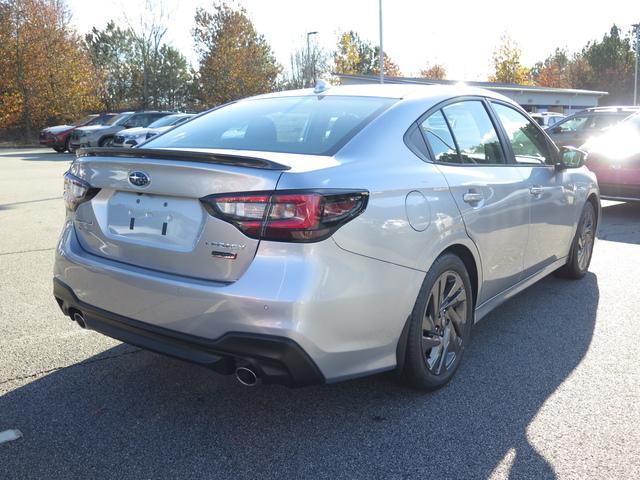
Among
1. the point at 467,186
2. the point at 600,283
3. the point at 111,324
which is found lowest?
the point at 600,283

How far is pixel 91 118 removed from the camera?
86.5 feet

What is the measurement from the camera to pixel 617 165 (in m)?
8.59

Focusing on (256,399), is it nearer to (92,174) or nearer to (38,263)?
(92,174)

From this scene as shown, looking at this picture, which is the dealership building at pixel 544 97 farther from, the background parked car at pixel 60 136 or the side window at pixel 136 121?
the side window at pixel 136 121

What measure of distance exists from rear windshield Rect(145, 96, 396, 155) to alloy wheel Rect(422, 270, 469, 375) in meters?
0.91

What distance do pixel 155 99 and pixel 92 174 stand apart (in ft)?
160

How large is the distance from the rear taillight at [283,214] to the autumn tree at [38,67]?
3679 centimetres

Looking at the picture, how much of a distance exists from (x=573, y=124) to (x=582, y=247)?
29.0 feet

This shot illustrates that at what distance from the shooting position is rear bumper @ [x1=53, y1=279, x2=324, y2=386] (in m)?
2.41

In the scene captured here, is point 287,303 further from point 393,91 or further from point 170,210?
point 393,91

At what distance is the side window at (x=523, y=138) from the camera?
4137 mm

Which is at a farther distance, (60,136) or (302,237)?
(60,136)

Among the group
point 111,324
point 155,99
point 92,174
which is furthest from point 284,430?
point 155,99

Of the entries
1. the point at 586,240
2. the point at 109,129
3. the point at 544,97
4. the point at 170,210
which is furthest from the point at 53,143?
the point at 544,97
